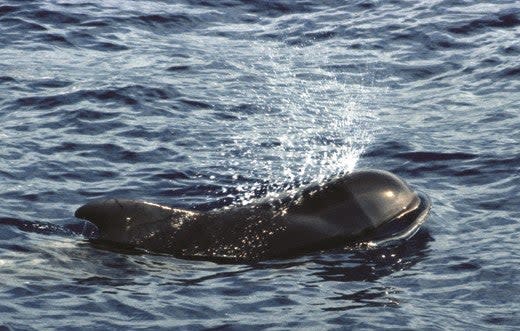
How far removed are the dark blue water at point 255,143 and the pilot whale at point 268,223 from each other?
24 cm

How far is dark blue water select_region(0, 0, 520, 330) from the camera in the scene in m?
11.5

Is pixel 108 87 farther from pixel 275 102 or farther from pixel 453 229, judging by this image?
pixel 453 229

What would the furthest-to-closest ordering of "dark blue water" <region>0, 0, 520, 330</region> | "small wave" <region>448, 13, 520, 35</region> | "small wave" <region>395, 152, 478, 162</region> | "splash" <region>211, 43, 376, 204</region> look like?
"small wave" <region>448, 13, 520, 35</region> → "small wave" <region>395, 152, 478, 162</region> → "splash" <region>211, 43, 376, 204</region> → "dark blue water" <region>0, 0, 520, 330</region>

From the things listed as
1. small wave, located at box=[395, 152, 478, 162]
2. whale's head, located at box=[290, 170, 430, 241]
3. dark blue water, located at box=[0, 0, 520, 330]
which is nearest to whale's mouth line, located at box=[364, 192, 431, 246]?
whale's head, located at box=[290, 170, 430, 241]

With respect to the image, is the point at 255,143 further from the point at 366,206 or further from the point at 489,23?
the point at 489,23

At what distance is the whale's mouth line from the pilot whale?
10 millimetres

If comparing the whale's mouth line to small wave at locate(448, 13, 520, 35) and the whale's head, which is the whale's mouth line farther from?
small wave at locate(448, 13, 520, 35)

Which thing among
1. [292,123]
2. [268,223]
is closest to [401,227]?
[268,223]

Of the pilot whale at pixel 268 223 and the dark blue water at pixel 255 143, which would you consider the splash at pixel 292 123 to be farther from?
the pilot whale at pixel 268 223

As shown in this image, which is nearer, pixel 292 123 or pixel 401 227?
pixel 401 227

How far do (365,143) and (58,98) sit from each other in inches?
177

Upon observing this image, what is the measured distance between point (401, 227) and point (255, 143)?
382 centimetres

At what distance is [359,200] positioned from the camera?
13.4 metres

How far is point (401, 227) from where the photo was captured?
1345cm
